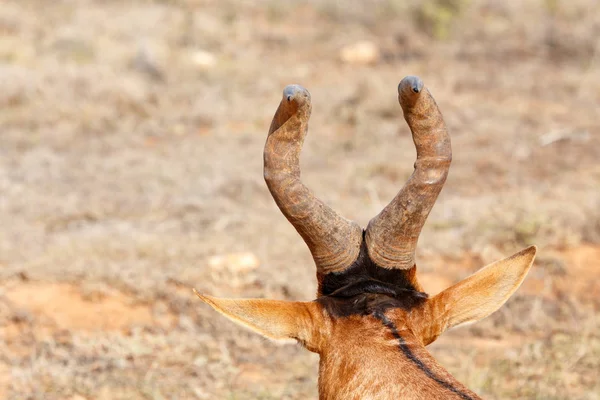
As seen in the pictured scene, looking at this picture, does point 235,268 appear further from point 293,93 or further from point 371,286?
point 293,93

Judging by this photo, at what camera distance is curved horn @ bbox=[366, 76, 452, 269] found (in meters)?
3.30

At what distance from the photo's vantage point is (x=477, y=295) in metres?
3.54

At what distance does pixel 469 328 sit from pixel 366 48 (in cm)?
1309

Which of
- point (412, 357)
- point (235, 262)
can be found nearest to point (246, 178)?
point (235, 262)

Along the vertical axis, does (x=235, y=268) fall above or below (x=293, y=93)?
below

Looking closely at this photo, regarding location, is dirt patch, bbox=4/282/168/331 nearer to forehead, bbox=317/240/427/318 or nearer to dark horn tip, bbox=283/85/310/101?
forehead, bbox=317/240/427/318

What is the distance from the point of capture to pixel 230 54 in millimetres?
18938

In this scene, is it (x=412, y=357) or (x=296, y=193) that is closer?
(x=412, y=357)

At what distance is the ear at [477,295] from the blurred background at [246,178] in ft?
7.28

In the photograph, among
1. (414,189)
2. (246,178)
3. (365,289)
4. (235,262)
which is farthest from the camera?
(246,178)

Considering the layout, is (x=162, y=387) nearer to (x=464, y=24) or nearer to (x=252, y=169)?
(x=252, y=169)

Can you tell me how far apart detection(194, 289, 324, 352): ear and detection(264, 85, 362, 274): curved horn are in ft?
0.90

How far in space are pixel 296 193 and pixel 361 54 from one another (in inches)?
621

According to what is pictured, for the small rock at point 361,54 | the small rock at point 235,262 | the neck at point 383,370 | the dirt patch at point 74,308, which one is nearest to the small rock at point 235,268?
the small rock at point 235,262
